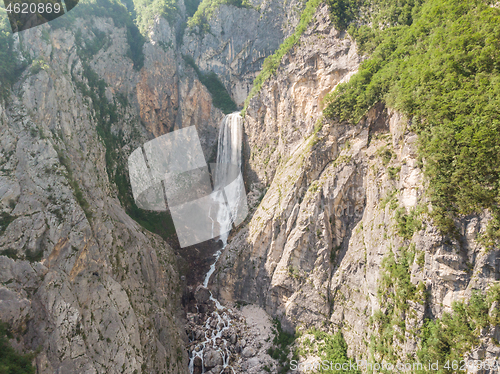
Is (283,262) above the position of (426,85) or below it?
below

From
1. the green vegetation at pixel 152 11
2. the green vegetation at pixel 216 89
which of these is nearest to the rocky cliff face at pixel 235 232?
the green vegetation at pixel 216 89

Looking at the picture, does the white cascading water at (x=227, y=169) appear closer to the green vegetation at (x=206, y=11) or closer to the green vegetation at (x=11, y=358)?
the green vegetation at (x=11, y=358)

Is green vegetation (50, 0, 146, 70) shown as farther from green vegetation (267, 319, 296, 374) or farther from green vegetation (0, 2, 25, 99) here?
green vegetation (267, 319, 296, 374)

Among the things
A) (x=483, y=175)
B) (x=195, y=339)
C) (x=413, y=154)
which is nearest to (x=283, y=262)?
(x=195, y=339)

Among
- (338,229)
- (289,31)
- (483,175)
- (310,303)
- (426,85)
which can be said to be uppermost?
(289,31)

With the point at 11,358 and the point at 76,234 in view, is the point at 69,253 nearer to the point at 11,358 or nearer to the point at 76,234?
the point at 76,234

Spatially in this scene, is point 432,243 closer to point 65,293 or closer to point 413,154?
point 413,154

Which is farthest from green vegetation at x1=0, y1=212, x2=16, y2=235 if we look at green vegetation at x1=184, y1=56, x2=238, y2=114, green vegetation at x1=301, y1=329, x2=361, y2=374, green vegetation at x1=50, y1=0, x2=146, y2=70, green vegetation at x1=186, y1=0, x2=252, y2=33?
green vegetation at x1=186, y1=0, x2=252, y2=33
